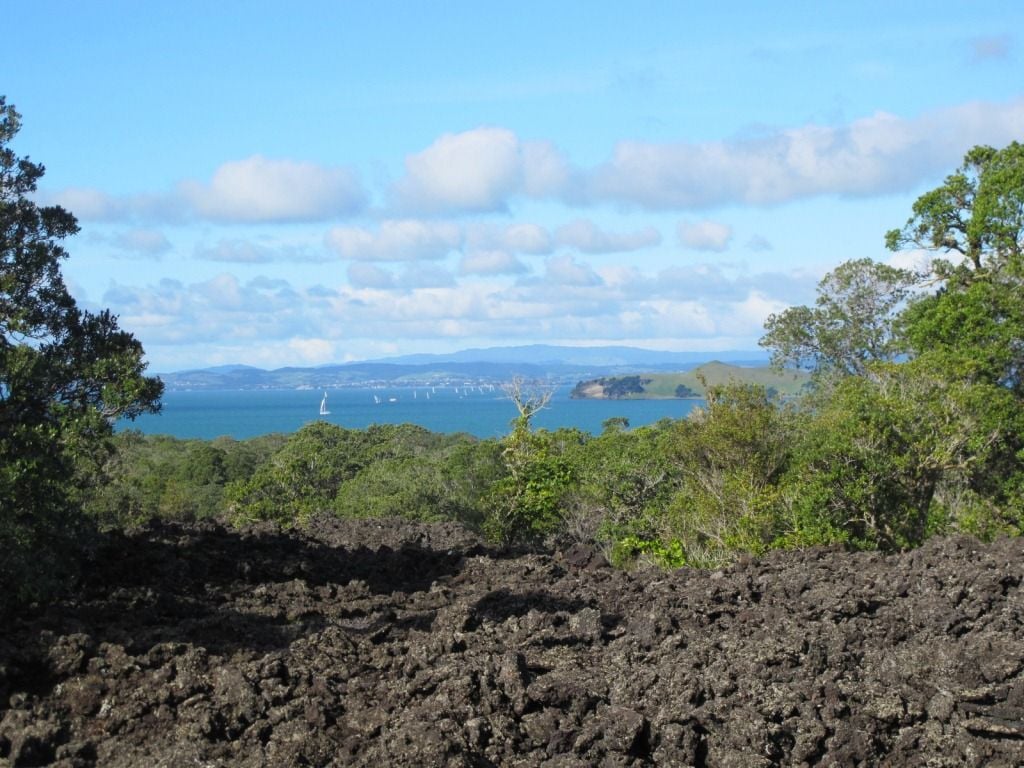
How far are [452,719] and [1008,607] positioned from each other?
8.91 m

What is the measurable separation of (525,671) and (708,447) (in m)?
14.7

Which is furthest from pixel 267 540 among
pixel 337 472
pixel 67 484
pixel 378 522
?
pixel 337 472

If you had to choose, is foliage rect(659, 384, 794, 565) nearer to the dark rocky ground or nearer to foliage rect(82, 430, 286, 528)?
the dark rocky ground

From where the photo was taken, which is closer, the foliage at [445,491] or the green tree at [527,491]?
the green tree at [527,491]

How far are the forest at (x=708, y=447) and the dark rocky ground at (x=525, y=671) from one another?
2146 millimetres

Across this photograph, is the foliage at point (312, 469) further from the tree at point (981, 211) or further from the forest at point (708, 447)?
the tree at point (981, 211)

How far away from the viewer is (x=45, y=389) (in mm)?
16297

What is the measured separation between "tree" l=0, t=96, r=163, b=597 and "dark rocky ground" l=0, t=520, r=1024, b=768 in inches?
44.4

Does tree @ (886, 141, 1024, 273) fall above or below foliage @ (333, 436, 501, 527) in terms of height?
above

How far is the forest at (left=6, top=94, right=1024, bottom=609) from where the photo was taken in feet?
52.5

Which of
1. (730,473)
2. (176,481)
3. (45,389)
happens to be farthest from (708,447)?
(176,481)

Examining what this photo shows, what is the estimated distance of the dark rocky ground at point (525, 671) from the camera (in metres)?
10.8

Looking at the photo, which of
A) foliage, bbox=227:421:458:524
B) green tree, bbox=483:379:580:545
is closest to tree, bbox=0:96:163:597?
foliage, bbox=227:421:458:524

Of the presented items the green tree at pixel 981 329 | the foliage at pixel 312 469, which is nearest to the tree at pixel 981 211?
the green tree at pixel 981 329
